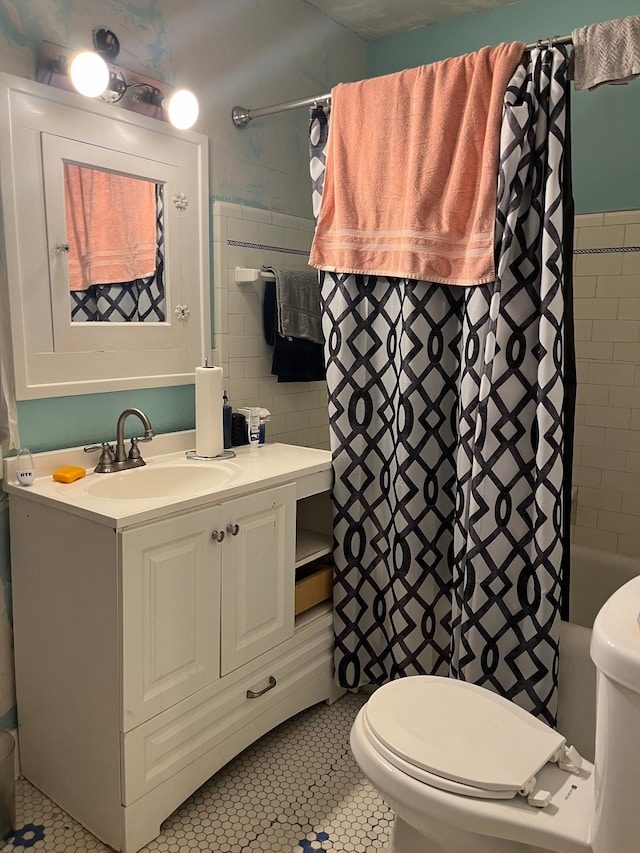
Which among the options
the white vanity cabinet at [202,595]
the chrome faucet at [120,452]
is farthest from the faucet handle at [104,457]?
the white vanity cabinet at [202,595]

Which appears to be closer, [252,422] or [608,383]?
[252,422]

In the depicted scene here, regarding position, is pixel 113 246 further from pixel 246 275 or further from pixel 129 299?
pixel 246 275

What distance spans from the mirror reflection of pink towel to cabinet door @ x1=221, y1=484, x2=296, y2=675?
0.79 metres

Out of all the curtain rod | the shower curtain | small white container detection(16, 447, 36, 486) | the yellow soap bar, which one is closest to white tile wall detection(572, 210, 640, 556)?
the curtain rod

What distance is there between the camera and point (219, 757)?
1881 mm

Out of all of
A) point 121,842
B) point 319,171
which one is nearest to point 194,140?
point 319,171

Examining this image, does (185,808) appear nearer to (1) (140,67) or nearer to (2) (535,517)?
(2) (535,517)

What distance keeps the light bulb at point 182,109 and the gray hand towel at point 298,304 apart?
59 centimetres

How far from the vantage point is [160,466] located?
2070 mm

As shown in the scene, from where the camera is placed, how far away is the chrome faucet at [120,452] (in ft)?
6.48

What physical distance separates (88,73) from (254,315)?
983 mm

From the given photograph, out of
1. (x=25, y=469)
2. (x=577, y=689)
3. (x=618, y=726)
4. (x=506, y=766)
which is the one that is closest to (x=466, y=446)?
(x=577, y=689)

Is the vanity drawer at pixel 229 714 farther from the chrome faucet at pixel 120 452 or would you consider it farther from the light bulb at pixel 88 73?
the light bulb at pixel 88 73

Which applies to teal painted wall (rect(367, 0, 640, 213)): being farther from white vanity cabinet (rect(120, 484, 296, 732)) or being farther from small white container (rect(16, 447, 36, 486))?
small white container (rect(16, 447, 36, 486))
